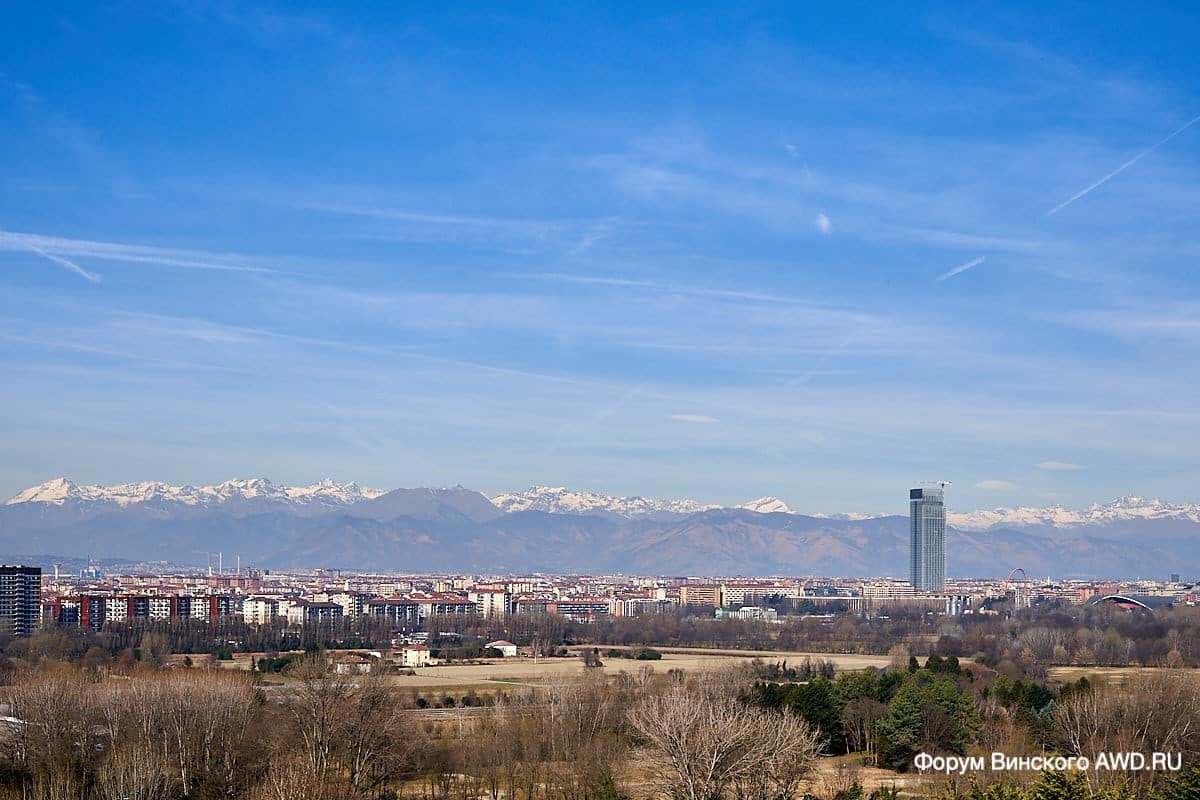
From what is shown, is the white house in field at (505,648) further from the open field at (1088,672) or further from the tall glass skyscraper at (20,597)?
the open field at (1088,672)

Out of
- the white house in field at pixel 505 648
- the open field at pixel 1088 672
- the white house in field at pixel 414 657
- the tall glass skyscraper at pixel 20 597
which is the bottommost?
the white house in field at pixel 505 648

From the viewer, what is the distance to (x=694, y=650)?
105 meters

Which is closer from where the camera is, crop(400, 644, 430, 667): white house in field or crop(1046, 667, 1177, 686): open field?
crop(1046, 667, 1177, 686): open field

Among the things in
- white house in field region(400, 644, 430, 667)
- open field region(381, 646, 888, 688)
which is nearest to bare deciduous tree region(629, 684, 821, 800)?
open field region(381, 646, 888, 688)

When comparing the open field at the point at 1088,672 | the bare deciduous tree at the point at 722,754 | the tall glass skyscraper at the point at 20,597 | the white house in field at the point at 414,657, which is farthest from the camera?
the tall glass skyscraper at the point at 20,597

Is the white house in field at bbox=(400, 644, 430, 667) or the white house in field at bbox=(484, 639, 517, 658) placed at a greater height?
the white house in field at bbox=(400, 644, 430, 667)

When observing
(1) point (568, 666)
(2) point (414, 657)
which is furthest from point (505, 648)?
(1) point (568, 666)

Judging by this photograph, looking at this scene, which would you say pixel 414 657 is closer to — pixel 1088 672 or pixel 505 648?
pixel 505 648

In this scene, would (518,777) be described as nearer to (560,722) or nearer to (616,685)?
(560,722)

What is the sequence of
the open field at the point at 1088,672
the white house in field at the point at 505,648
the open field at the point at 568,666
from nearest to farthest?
the open field at the point at 1088,672 → the open field at the point at 568,666 → the white house in field at the point at 505,648

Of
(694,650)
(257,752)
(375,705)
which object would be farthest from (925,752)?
(694,650)

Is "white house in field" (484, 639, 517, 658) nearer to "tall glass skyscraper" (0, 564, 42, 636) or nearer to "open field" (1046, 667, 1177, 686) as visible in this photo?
A: "tall glass skyscraper" (0, 564, 42, 636)

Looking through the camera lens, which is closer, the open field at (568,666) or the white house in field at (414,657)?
the open field at (568,666)

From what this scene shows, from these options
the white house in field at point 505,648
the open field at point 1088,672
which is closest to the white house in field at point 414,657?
the white house in field at point 505,648
